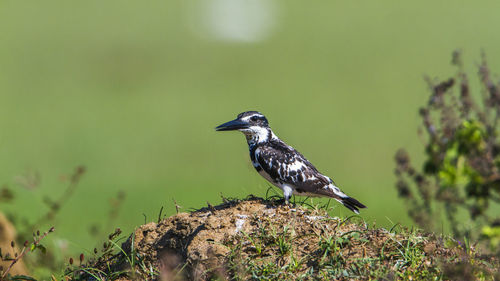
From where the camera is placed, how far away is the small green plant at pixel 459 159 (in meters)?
3.34

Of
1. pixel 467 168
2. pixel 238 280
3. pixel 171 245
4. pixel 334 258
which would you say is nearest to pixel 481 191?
pixel 467 168

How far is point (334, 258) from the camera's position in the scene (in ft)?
17.5

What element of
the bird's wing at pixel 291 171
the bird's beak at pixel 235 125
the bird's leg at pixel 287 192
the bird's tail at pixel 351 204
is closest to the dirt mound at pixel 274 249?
the bird's leg at pixel 287 192

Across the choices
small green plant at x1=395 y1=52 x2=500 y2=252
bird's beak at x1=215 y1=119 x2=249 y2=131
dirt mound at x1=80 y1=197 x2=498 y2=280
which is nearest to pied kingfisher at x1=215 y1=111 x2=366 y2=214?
bird's beak at x1=215 y1=119 x2=249 y2=131

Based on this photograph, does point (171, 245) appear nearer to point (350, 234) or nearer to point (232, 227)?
point (232, 227)

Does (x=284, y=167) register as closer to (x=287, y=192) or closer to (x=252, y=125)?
(x=287, y=192)

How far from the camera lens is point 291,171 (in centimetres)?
673

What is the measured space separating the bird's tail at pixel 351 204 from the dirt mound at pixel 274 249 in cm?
68

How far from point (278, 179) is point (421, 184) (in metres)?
3.00

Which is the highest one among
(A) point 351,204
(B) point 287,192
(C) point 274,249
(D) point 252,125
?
(D) point 252,125

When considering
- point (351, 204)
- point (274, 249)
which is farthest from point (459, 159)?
point (351, 204)

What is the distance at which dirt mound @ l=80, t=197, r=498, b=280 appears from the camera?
5281 mm

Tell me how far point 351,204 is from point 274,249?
5.67ft

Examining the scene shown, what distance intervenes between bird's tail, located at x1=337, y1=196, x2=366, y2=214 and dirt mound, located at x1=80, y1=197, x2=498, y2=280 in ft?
2.24
